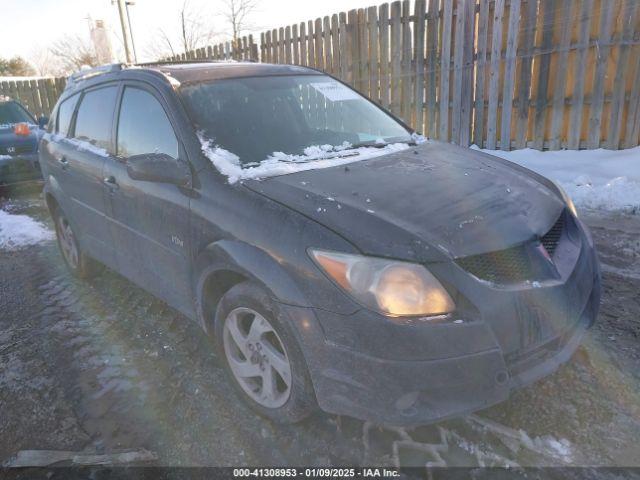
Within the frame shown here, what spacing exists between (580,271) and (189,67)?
9.05 feet

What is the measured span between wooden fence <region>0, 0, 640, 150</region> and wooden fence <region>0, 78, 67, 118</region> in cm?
1189

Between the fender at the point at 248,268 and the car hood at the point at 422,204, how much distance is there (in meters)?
0.28

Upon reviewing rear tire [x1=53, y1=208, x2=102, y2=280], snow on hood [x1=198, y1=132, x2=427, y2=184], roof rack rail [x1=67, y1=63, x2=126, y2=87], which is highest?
roof rack rail [x1=67, y1=63, x2=126, y2=87]

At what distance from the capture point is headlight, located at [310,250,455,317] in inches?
75.5

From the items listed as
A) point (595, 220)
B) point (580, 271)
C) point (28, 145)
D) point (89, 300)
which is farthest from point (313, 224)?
point (28, 145)

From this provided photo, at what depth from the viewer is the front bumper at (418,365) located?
6.15 feet

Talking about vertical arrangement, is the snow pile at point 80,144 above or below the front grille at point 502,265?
above

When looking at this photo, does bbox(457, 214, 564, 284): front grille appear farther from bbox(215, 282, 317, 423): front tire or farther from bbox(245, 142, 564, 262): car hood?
bbox(215, 282, 317, 423): front tire

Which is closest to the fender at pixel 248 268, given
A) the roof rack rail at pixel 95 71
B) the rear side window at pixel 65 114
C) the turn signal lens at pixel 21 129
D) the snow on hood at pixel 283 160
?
the snow on hood at pixel 283 160

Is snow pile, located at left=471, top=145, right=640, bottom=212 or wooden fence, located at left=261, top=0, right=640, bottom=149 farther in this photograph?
wooden fence, located at left=261, top=0, right=640, bottom=149

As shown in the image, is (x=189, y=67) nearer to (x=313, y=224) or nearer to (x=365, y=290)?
(x=313, y=224)

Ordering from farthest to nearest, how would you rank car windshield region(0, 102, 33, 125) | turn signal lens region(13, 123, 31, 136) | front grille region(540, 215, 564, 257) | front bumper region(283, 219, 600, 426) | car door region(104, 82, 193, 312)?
car windshield region(0, 102, 33, 125) → turn signal lens region(13, 123, 31, 136) → car door region(104, 82, 193, 312) → front grille region(540, 215, 564, 257) → front bumper region(283, 219, 600, 426)

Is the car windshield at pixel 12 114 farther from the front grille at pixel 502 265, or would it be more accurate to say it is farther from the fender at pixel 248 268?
the front grille at pixel 502 265

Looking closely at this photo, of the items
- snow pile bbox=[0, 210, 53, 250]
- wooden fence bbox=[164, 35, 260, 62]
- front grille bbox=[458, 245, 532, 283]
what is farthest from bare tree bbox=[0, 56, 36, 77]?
front grille bbox=[458, 245, 532, 283]
